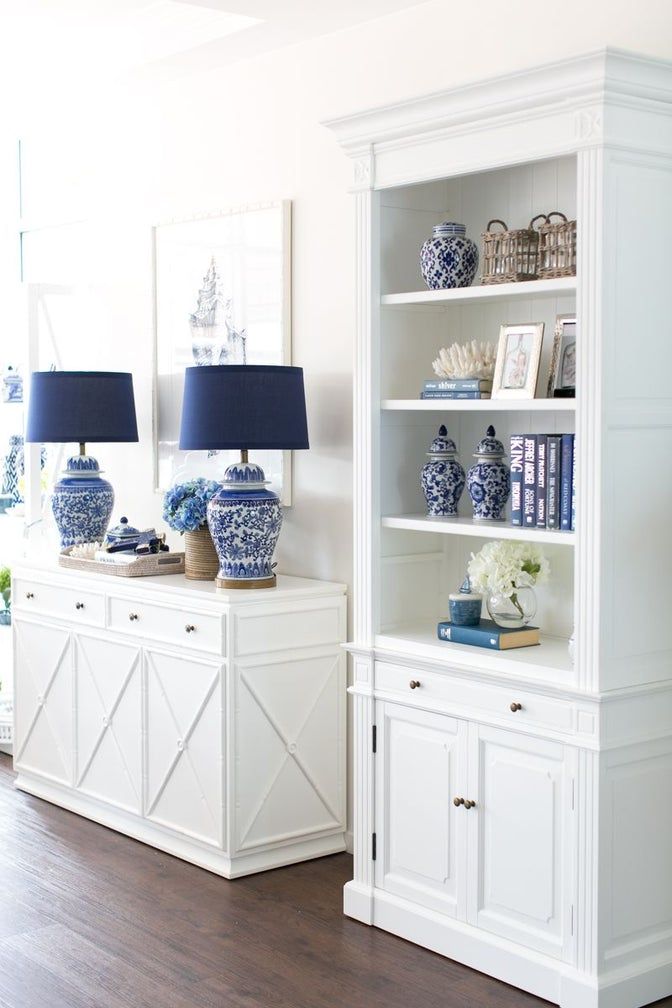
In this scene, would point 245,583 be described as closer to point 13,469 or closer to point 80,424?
point 80,424

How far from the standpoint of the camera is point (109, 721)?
15.3 feet

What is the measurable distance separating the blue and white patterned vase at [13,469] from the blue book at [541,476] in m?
3.17

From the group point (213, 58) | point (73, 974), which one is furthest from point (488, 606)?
point (213, 58)

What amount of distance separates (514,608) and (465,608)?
0.47 ft

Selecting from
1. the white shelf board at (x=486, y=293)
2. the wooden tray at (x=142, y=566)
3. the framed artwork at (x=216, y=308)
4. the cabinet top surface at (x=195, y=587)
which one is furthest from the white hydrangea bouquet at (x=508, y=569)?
the wooden tray at (x=142, y=566)

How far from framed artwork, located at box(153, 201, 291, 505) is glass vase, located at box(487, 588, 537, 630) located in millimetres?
1229

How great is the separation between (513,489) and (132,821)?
2.02 m

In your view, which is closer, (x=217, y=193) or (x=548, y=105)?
(x=548, y=105)

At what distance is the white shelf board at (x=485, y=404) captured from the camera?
128 inches

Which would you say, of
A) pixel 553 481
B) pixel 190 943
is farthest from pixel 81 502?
pixel 553 481

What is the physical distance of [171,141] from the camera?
508 centimetres

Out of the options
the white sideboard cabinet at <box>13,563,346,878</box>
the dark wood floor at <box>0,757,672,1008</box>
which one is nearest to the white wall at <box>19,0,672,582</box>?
the white sideboard cabinet at <box>13,563,346,878</box>

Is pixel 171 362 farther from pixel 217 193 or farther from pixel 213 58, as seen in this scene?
pixel 213 58

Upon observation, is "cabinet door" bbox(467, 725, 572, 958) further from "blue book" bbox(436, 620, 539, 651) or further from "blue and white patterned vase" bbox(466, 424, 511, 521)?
"blue and white patterned vase" bbox(466, 424, 511, 521)
